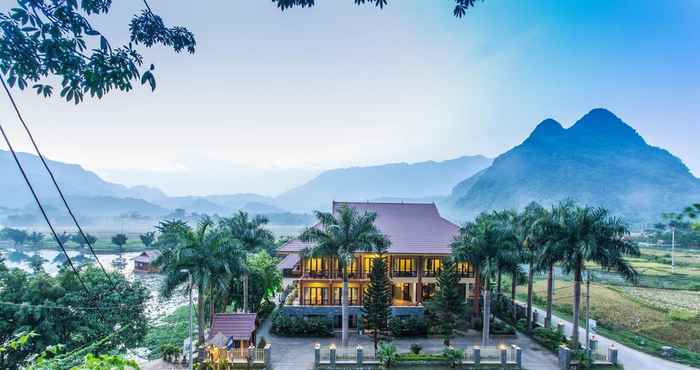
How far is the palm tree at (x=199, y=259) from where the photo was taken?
1995cm

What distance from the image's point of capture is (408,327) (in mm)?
25031

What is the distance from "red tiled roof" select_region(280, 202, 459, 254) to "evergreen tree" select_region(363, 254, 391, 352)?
5.03 meters

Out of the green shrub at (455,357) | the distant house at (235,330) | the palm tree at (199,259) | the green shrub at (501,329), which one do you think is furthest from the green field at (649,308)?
the palm tree at (199,259)

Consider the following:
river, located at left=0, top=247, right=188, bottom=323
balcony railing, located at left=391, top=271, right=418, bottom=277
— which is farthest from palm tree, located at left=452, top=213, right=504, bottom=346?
river, located at left=0, top=247, right=188, bottom=323

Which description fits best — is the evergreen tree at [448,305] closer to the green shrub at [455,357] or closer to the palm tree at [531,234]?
the green shrub at [455,357]

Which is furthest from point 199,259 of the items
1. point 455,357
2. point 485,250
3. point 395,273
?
point 485,250

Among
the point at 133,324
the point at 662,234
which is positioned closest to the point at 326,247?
the point at 133,324

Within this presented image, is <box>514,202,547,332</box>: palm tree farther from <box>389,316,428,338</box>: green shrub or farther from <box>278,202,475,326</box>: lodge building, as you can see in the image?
<box>389,316,428,338</box>: green shrub

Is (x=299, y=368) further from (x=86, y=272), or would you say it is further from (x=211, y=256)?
(x=86, y=272)

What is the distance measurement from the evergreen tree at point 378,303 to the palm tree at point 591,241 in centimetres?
1070

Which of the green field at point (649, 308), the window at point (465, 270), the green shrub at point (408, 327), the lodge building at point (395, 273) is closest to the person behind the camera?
the green field at point (649, 308)

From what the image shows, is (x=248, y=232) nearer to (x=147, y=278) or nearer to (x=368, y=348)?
(x=368, y=348)

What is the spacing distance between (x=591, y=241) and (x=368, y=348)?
14.3 metres

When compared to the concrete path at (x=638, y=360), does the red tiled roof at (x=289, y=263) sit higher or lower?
higher
